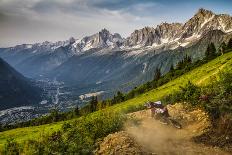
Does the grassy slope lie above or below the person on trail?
below

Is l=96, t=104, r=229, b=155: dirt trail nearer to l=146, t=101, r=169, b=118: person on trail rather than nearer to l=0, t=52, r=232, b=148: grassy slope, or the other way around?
l=146, t=101, r=169, b=118: person on trail

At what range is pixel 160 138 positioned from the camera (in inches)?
1746

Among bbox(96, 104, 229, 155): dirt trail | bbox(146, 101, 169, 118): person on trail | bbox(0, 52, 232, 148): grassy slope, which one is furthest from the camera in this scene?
bbox(0, 52, 232, 148): grassy slope

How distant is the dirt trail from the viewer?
39.9 m

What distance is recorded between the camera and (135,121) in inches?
1955

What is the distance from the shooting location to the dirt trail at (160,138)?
39875 mm

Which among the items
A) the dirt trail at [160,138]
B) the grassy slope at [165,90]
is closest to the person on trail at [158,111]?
the dirt trail at [160,138]

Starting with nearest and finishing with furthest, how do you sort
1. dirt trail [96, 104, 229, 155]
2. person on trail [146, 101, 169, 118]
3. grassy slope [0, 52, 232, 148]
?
dirt trail [96, 104, 229, 155] → person on trail [146, 101, 169, 118] → grassy slope [0, 52, 232, 148]

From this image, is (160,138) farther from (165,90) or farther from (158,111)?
(165,90)

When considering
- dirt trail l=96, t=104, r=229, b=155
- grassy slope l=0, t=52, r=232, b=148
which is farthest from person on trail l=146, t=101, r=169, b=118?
grassy slope l=0, t=52, r=232, b=148

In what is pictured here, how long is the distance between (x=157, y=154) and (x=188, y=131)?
9781 millimetres

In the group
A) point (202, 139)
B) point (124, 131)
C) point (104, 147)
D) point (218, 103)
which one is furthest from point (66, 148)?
point (218, 103)

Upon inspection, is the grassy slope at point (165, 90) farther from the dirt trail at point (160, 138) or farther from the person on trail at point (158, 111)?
the dirt trail at point (160, 138)

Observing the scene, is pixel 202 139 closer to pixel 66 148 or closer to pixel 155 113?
pixel 155 113
